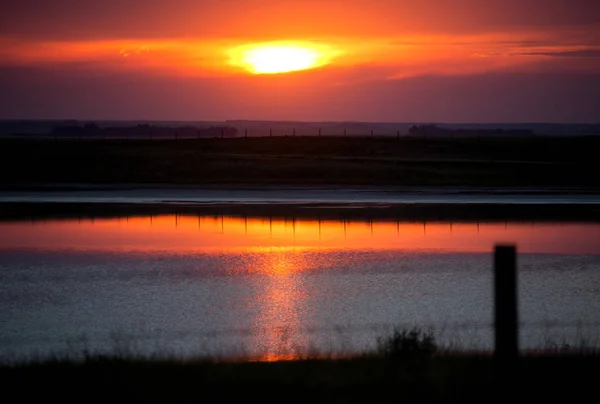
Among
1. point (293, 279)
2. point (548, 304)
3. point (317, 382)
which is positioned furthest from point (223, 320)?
point (317, 382)

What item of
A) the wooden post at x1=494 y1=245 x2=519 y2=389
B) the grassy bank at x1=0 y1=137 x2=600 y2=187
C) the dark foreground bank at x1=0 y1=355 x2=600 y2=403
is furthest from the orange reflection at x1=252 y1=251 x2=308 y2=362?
the grassy bank at x1=0 y1=137 x2=600 y2=187

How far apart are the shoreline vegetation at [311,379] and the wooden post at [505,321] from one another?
6cm

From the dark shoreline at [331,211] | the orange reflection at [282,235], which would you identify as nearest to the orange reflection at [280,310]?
the orange reflection at [282,235]

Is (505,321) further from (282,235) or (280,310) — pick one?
(282,235)

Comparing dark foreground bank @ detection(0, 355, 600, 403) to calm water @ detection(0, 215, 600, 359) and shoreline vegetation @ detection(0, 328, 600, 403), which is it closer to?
shoreline vegetation @ detection(0, 328, 600, 403)

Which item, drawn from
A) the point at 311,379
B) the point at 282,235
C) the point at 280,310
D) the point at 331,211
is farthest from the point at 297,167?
the point at 311,379

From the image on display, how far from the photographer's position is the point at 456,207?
106 ft

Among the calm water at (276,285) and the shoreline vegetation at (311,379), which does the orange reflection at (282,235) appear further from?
the shoreline vegetation at (311,379)

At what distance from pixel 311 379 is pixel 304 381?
8 centimetres

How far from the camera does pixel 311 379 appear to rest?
24.0ft

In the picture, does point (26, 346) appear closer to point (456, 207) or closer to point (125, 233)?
point (125, 233)

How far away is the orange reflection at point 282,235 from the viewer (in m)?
21.9

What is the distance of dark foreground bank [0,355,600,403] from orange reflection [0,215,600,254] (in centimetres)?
1313

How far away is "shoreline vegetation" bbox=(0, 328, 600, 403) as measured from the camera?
6.83 m
